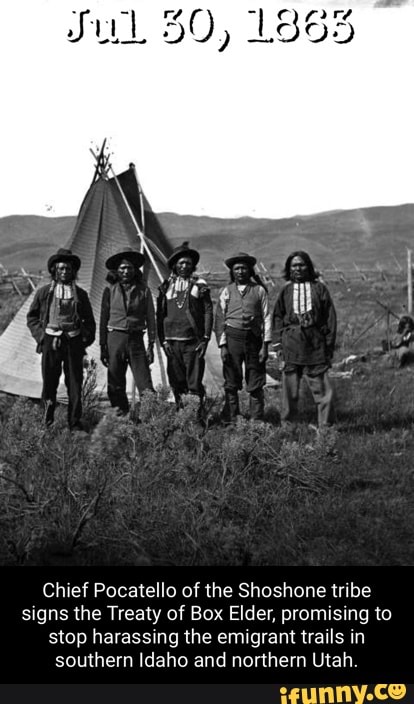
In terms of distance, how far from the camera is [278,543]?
4.13 meters

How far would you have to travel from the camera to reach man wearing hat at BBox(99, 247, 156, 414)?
6.62 meters

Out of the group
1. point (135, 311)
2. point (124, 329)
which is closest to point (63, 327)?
point (124, 329)

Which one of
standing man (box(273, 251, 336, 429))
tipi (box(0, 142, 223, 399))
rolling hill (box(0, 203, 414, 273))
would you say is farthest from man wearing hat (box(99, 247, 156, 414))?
rolling hill (box(0, 203, 414, 273))

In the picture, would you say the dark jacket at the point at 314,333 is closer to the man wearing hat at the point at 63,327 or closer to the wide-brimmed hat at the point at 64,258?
the man wearing hat at the point at 63,327

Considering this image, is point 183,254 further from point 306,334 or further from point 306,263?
point 306,334

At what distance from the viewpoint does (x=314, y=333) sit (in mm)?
6285

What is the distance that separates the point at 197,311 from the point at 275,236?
83712 mm

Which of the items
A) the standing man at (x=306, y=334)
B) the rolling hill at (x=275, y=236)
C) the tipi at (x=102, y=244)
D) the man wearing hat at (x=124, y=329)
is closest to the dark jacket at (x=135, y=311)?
the man wearing hat at (x=124, y=329)

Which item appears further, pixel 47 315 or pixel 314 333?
pixel 47 315

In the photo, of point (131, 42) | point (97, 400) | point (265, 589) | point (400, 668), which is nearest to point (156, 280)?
point (97, 400)

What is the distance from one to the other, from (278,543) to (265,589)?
39.2 inches

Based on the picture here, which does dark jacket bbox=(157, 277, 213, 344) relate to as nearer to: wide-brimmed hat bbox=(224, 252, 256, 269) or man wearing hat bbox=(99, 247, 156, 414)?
man wearing hat bbox=(99, 247, 156, 414)

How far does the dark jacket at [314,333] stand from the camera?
6.26 metres

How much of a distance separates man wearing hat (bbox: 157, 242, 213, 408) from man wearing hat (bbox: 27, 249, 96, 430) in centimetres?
67
